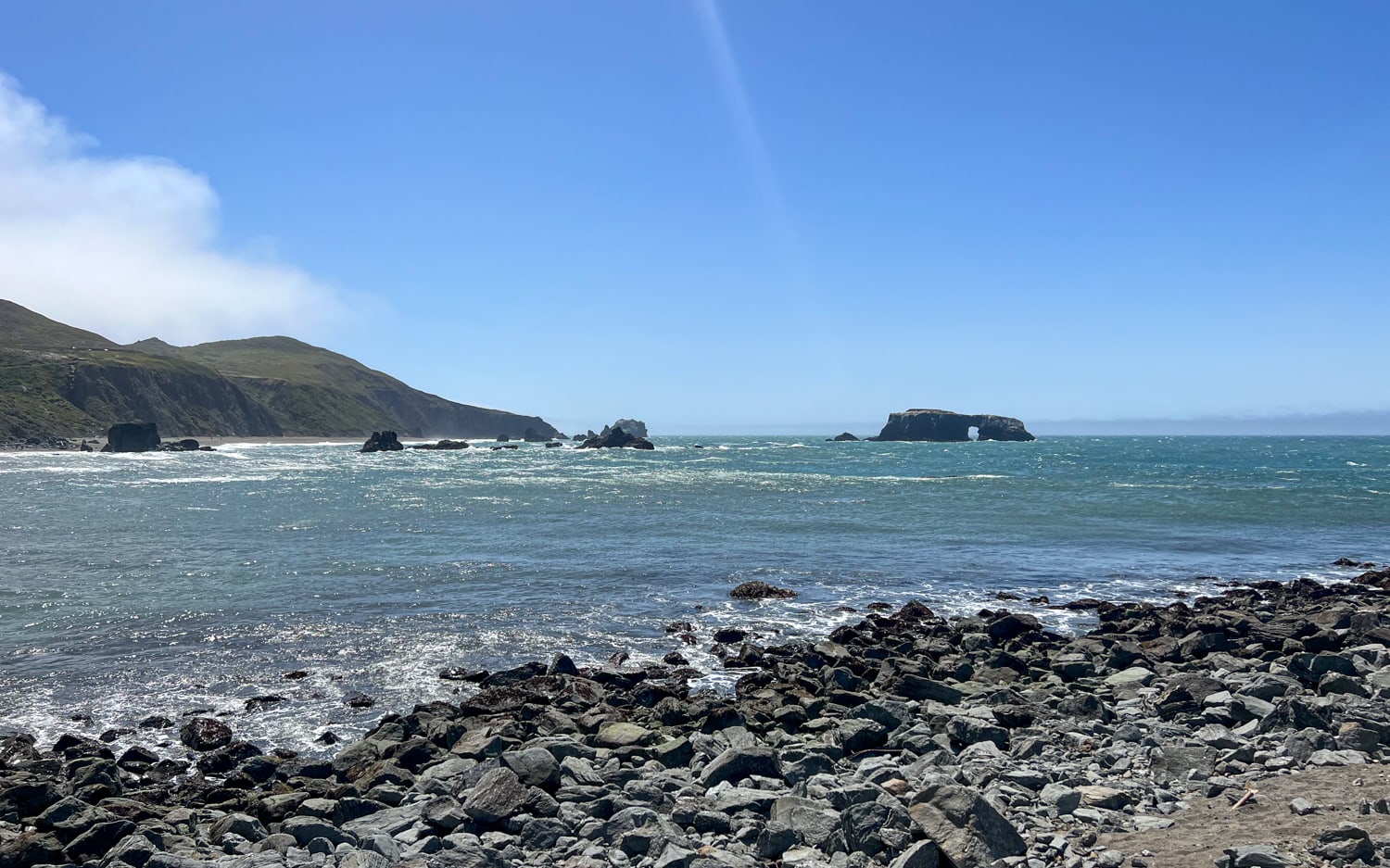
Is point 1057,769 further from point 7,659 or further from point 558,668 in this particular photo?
point 7,659

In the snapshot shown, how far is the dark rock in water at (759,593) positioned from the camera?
24734 millimetres

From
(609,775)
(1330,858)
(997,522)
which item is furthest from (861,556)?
(1330,858)

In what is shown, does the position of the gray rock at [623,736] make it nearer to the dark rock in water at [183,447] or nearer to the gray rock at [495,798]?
the gray rock at [495,798]

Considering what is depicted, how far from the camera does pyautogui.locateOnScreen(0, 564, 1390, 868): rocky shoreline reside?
8.35m

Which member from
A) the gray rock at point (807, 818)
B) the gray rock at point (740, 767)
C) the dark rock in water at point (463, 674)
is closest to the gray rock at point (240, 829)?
the gray rock at point (740, 767)

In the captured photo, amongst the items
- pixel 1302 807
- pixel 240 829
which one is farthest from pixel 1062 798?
pixel 240 829

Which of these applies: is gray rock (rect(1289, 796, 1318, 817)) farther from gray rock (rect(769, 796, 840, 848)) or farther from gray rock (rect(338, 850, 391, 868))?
gray rock (rect(338, 850, 391, 868))

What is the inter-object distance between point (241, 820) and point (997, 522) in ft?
129

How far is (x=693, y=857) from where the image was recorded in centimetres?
818

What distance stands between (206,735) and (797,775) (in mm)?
9803

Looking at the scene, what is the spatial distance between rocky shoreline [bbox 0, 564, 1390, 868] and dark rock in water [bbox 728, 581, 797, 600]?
25.3ft

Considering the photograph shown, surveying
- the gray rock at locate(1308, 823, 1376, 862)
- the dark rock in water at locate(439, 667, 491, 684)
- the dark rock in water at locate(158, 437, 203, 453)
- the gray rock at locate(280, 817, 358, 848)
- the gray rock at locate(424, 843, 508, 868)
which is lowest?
the dark rock in water at locate(439, 667, 491, 684)

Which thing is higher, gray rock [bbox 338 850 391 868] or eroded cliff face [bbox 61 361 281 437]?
eroded cliff face [bbox 61 361 281 437]

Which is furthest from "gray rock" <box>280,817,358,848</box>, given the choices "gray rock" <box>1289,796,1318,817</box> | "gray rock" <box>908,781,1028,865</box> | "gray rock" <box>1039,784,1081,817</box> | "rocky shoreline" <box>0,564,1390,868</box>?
"gray rock" <box>1289,796,1318,817</box>
